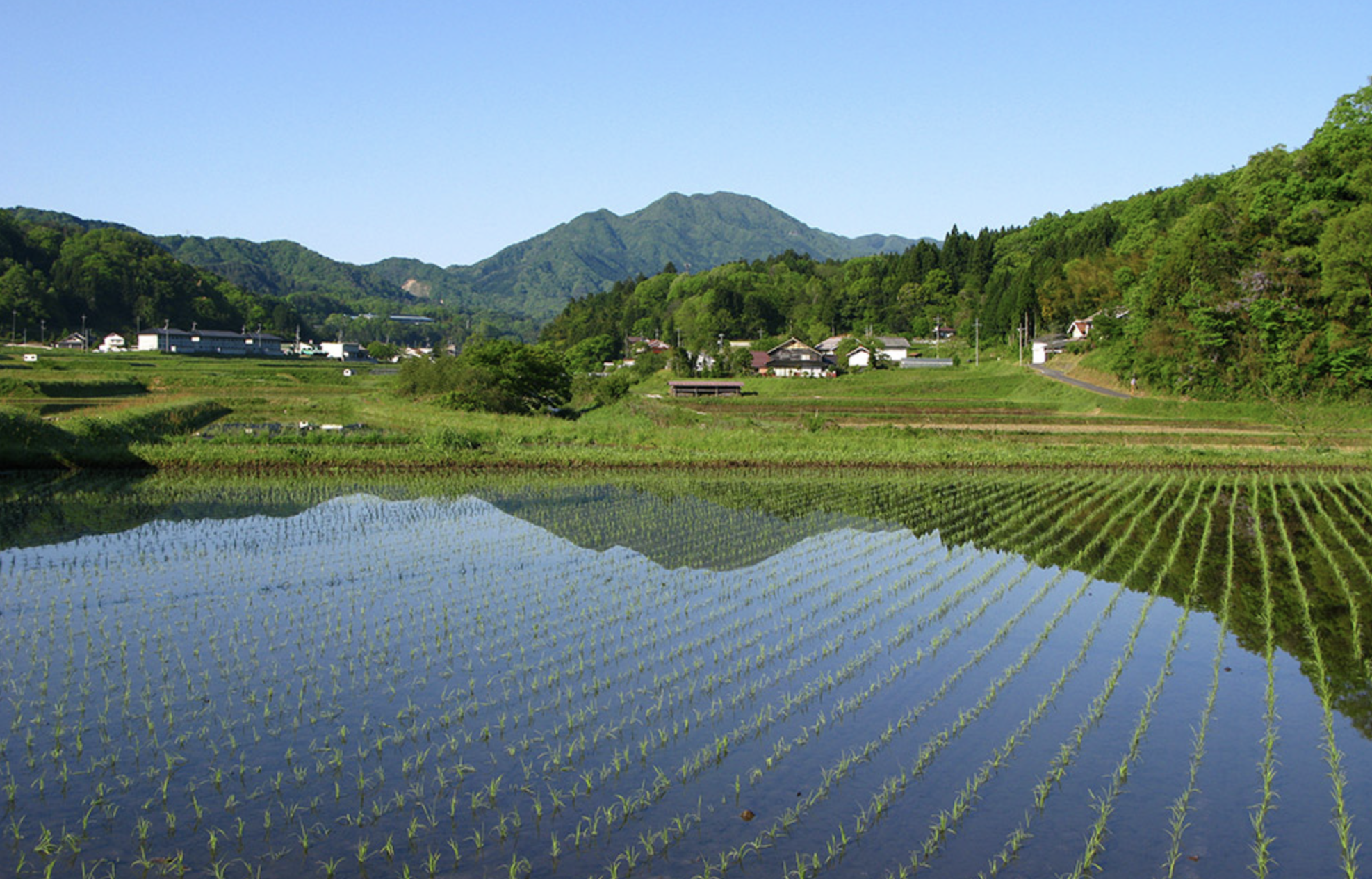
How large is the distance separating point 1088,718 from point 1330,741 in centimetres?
165

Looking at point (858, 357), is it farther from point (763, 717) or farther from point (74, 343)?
point (74, 343)

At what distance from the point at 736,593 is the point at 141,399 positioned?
31874 millimetres

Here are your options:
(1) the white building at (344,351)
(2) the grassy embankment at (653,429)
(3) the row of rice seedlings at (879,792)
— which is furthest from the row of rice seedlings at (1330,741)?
(1) the white building at (344,351)

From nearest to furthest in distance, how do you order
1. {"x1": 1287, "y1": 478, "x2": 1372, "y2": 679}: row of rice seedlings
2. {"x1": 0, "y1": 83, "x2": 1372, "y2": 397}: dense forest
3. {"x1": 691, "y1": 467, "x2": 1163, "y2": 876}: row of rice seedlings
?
1. {"x1": 691, "y1": 467, "x2": 1163, "y2": 876}: row of rice seedlings
2. {"x1": 1287, "y1": 478, "x2": 1372, "y2": 679}: row of rice seedlings
3. {"x1": 0, "y1": 83, "x2": 1372, "y2": 397}: dense forest

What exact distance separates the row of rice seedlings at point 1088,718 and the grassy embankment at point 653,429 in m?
10.7

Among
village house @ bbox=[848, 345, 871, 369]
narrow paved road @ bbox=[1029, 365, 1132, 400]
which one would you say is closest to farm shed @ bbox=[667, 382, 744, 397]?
village house @ bbox=[848, 345, 871, 369]

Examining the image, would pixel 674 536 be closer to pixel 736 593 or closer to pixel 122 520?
pixel 736 593

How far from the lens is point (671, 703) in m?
7.37

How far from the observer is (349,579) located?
11.3m

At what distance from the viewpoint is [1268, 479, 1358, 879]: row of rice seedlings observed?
524 cm

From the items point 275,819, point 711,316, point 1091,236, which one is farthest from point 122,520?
point 711,316

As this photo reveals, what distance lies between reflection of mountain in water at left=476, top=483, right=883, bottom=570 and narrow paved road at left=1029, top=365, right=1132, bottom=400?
30689 mm

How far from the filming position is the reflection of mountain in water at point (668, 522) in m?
13.5

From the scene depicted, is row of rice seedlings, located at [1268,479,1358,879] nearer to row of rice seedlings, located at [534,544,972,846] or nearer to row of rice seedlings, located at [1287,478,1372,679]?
row of rice seedlings, located at [1287,478,1372,679]
